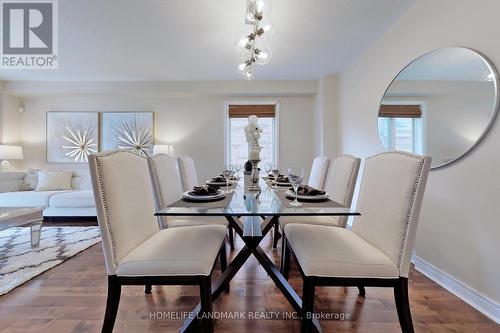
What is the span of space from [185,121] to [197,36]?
212 cm

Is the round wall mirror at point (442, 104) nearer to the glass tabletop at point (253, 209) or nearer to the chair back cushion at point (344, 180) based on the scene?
the chair back cushion at point (344, 180)

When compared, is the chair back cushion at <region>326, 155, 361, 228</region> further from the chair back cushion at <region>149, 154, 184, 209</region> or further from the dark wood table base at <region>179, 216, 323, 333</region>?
the chair back cushion at <region>149, 154, 184, 209</region>

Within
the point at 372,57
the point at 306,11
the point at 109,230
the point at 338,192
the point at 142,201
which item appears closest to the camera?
the point at 109,230

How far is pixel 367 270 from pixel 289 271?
1045 millimetres

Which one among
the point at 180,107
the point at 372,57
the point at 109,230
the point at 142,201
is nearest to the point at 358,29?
the point at 372,57

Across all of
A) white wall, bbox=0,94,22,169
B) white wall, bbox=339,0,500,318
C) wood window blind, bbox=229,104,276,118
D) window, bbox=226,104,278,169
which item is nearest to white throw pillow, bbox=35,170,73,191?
white wall, bbox=0,94,22,169

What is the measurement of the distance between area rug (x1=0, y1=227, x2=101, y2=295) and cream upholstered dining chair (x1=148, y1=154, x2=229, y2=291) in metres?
1.27

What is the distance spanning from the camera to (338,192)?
1826mm

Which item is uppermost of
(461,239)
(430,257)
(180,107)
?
(180,107)

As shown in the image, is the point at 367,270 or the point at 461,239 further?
the point at 461,239

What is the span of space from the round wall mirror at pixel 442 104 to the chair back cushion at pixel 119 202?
2.18 m

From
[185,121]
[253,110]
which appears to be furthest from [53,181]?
[253,110]

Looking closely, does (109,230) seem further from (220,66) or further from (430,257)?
(220,66)

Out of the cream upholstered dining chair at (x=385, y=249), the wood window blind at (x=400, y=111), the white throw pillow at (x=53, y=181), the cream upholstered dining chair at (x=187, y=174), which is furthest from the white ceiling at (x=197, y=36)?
the cream upholstered dining chair at (x=385, y=249)
